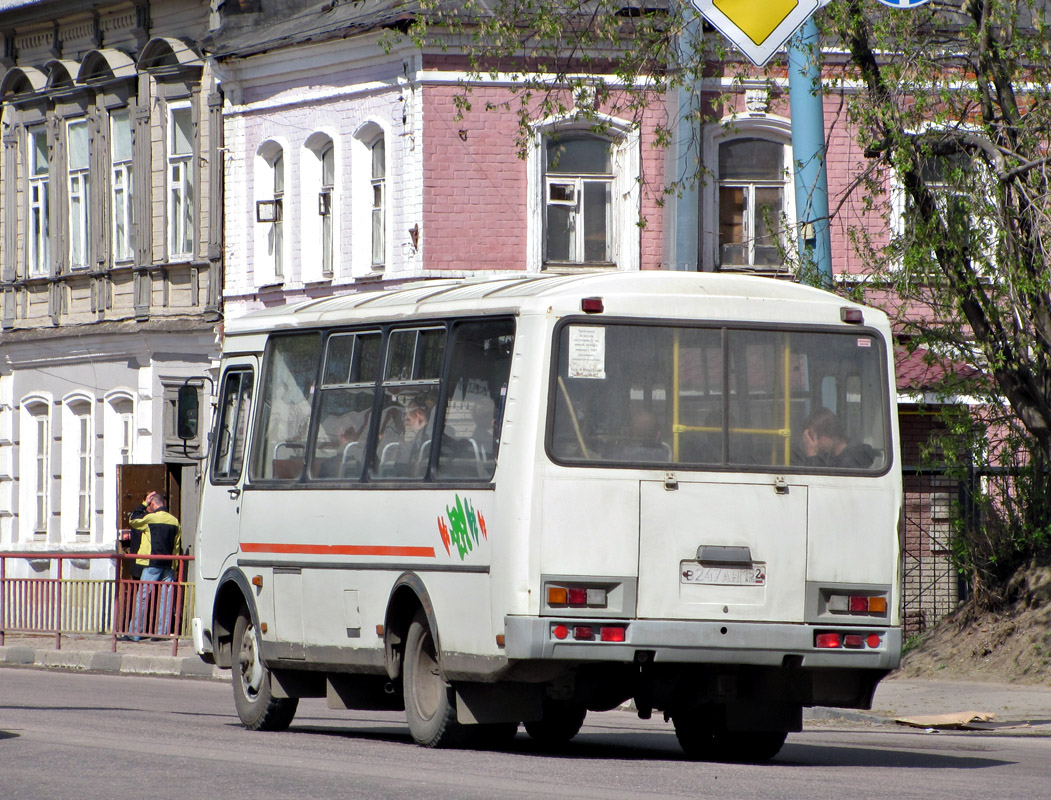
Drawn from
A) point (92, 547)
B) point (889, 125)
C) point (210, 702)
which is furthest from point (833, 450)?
point (92, 547)

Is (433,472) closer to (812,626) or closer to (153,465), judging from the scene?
(812,626)

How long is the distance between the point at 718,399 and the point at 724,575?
1.02 m

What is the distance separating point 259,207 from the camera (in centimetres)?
3041

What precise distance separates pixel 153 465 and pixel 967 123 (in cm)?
1451

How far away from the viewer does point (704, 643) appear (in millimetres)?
11375

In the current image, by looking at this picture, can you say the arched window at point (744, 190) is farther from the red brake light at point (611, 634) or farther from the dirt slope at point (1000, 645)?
the red brake light at point (611, 634)

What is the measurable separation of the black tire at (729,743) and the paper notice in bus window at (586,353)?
94.1 inches

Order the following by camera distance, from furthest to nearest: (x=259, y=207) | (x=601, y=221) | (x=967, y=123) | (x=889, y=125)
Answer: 1. (x=259, y=207)
2. (x=601, y=221)
3. (x=967, y=123)
4. (x=889, y=125)

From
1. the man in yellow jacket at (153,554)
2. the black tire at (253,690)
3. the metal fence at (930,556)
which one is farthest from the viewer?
the man in yellow jacket at (153,554)

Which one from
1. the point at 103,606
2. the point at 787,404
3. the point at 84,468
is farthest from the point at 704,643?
the point at 84,468

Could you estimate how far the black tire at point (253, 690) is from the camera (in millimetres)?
13914

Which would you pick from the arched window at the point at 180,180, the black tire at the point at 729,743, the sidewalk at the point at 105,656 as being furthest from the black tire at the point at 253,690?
the arched window at the point at 180,180

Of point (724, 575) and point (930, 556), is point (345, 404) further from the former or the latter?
point (930, 556)

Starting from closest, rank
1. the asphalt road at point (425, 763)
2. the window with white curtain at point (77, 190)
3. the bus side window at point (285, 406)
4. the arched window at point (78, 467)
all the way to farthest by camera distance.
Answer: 1. the asphalt road at point (425, 763)
2. the bus side window at point (285, 406)
3. the arched window at point (78, 467)
4. the window with white curtain at point (77, 190)
